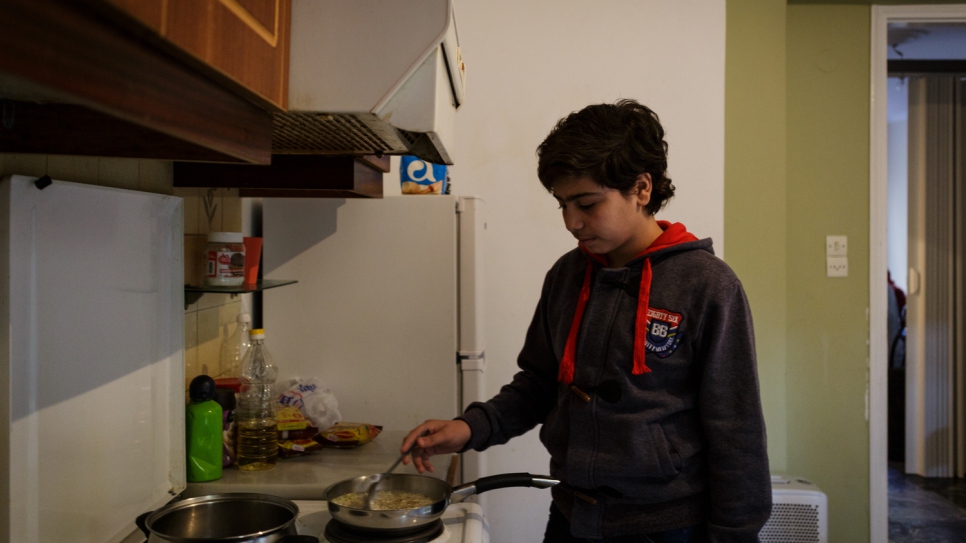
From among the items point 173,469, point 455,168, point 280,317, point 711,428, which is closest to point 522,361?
point 711,428

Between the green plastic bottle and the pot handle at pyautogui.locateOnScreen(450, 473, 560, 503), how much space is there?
1.72 ft

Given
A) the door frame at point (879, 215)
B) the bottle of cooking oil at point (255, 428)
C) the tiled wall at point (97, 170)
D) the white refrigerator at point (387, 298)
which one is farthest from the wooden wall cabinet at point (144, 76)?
the door frame at point (879, 215)

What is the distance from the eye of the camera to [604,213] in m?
1.27

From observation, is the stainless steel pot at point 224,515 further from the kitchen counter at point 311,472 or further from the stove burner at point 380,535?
the kitchen counter at point 311,472

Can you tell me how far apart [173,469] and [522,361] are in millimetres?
713

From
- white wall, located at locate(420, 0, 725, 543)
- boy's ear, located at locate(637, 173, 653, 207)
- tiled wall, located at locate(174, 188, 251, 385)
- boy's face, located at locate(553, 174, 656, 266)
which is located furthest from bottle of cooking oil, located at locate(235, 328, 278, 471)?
white wall, located at locate(420, 0, 725, 543)

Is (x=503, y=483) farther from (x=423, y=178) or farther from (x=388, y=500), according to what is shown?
(x=423, y=178)

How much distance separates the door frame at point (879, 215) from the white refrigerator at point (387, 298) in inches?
67.3

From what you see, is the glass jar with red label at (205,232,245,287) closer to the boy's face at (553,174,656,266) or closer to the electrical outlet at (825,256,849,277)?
the boy's face at (553,174,656,266)

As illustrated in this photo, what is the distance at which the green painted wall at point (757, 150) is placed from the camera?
2.71 m

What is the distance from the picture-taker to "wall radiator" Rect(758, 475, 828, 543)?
8.35ft

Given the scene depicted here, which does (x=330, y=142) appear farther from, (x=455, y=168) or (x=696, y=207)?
(x=696, y=207)

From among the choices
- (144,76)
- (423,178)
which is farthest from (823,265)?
(144,76)

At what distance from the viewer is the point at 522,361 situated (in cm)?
154
